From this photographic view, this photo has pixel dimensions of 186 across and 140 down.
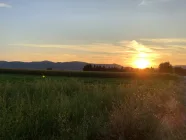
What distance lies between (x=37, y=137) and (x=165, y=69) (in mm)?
123107

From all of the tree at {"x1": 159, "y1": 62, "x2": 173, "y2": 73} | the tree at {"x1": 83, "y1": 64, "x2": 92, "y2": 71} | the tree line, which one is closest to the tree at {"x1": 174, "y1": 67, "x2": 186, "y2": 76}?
the tree line

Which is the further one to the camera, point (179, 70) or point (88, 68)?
point (179, 70)

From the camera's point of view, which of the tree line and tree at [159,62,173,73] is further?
tree at [159,62,173,73]

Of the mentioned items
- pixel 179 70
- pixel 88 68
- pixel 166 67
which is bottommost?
pixel 88 68

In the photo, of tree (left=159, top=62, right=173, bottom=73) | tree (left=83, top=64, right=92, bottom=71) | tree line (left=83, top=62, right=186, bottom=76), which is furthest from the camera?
tree (left=159, top=62, right=173, bottom=73)

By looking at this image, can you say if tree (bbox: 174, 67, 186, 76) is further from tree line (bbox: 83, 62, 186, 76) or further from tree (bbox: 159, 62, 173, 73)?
tree (bbox: 159, 62, 173, 73)

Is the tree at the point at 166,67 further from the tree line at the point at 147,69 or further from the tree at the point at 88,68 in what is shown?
the tree at the point at 88,68

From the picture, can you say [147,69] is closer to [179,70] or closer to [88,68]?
[179,70]

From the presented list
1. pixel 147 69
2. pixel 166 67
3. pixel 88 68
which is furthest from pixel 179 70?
pixel 88 68

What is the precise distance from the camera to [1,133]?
333 inches

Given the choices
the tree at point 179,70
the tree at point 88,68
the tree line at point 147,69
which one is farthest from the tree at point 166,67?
the tree at point 88,68

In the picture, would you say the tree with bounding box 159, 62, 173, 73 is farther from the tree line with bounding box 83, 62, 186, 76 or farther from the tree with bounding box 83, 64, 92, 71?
the tree with bounding box 83, 64, 92, 71

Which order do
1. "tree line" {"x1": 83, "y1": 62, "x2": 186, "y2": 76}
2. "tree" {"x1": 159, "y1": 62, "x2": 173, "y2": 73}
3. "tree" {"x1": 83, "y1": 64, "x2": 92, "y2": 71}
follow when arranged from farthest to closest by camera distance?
"tree" {"x1": 159, "y1": 62, "x2": 173, "y2": 73} → "tree" {"x1": 83, "y1": 64, "x2": 92, "y2": 71} → "tree line" {"x1": 83, "y1": 62, "x2": 186, "y2": 76}

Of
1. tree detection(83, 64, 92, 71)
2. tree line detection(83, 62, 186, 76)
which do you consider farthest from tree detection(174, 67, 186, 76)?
tree detection(83, 64, 92, 71)
